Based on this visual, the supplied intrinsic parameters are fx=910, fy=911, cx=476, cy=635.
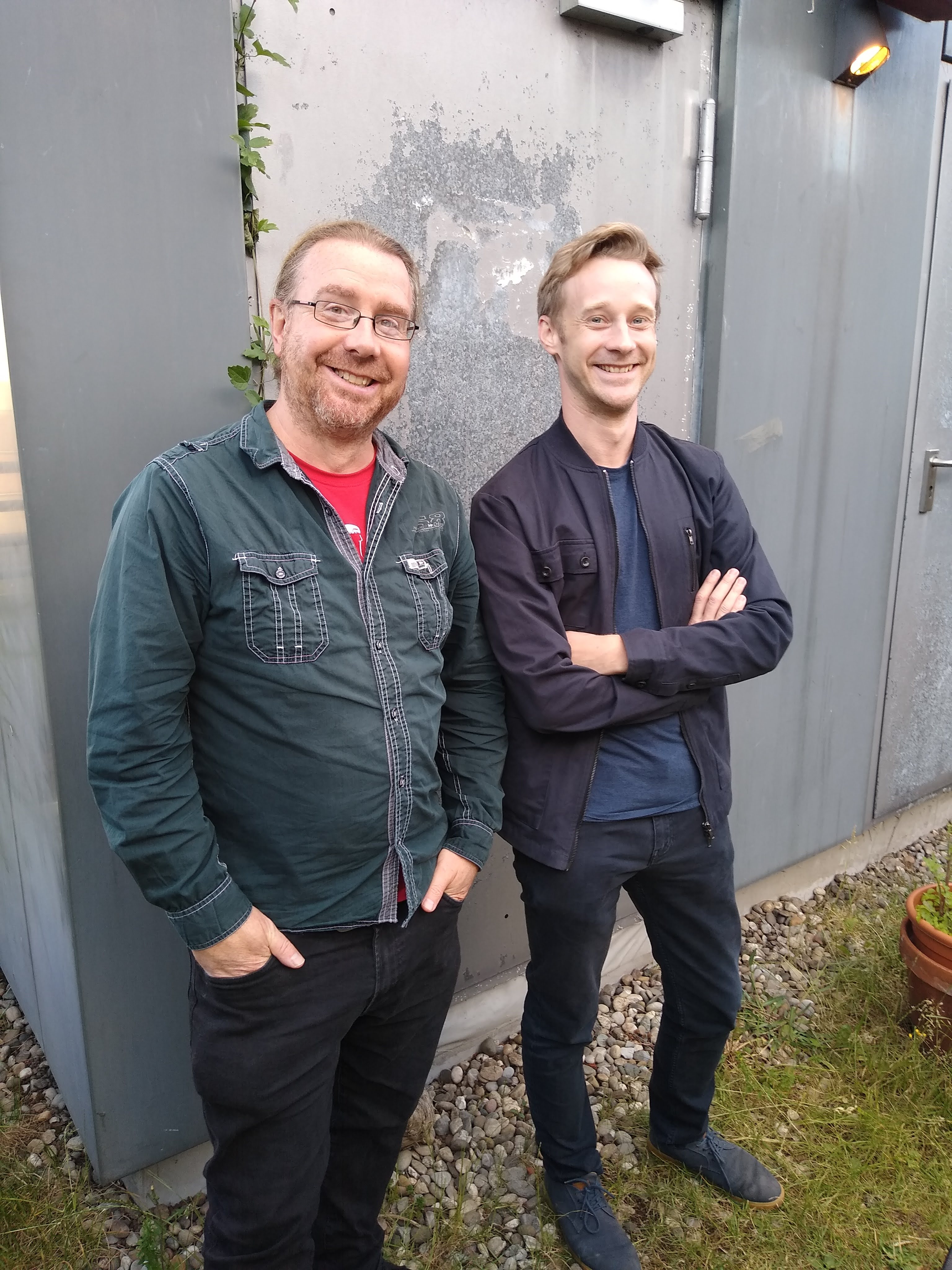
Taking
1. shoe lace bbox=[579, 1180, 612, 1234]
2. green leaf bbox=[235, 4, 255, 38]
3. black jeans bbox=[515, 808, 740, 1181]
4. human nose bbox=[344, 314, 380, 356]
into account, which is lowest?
shoe lace bbox=[579, 1180, 612, 1234]

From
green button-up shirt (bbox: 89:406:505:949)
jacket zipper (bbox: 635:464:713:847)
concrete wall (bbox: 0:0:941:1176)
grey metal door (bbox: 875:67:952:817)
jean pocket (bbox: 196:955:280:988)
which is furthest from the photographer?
grey metal door (bbox: 875:67:952:817)

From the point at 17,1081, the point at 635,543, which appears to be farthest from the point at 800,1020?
the point at 17,1081

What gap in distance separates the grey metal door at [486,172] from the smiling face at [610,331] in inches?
21.3

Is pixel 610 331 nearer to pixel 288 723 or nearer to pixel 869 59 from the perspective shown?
pixel 288 723

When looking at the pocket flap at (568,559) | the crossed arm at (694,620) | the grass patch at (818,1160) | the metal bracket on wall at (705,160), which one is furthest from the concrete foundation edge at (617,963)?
the metal bracket on wall at (705,160)

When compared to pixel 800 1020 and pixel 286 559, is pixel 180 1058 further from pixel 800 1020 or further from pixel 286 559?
pixel 800 1020

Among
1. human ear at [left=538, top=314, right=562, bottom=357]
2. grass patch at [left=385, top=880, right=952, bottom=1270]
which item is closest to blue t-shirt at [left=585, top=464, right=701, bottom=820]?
human ear at [left=538, top=314, right=562, bottom=357]

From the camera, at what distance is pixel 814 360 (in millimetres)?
3312

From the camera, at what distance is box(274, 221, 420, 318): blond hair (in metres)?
1.67

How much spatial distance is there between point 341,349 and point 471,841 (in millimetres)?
1013

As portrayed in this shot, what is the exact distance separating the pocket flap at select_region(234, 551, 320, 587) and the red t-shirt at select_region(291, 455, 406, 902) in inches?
4.5

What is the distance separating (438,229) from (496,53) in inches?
19.5

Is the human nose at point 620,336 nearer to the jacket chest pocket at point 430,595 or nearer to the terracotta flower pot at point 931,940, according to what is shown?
the jacket chest pocket at point 430,595

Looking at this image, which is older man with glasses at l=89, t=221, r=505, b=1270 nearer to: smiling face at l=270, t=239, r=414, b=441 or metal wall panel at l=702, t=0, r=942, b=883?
smiling face at l=270, t=239, r=414, b=441
